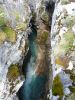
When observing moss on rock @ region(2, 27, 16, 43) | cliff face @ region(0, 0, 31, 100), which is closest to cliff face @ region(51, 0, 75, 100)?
cliff face @ region(0, 0, 31, 100)

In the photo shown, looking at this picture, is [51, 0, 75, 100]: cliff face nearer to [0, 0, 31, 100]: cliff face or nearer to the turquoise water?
[0, 0, 31, 100]: cliff face

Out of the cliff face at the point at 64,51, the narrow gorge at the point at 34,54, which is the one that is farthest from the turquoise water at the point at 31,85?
the cliff face at the point at 64,51

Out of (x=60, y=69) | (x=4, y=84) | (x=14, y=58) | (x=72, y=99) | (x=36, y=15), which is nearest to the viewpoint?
(x=72, y=99)

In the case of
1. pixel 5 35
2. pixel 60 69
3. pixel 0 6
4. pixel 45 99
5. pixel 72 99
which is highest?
pixel 0 6

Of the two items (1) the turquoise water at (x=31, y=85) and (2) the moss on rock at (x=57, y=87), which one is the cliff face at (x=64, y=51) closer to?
(2) the moss on rock at (x=57, y=87)

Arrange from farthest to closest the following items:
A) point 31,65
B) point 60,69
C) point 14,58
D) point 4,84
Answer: point 31,65
point 14,58
point 4,84
point 60,69

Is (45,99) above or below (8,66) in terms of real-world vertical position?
below

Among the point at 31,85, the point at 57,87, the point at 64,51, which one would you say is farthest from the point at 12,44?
the point at 57,87

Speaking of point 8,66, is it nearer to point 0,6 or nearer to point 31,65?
point 31,65

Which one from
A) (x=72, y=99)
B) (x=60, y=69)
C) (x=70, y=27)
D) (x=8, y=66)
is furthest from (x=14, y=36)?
(x=72, y=99)
